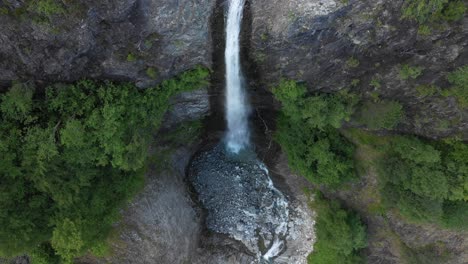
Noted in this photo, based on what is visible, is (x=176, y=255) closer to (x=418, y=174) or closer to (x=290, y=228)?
(x=290, y=228)

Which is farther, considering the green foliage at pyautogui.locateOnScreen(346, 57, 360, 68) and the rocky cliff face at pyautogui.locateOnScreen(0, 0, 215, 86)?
the green foliage at pyautogui.locateOnScreen(346, 57, 360, 68)

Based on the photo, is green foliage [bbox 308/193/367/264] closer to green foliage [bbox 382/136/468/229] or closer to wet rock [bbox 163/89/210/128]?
green foliage [bbox 382/136/468/229]

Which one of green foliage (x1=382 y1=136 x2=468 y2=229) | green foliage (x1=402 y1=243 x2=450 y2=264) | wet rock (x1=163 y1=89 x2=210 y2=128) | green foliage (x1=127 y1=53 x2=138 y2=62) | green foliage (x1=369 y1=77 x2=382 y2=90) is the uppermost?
green foliage (x1=127 y1=53 x2=138 y2=62)

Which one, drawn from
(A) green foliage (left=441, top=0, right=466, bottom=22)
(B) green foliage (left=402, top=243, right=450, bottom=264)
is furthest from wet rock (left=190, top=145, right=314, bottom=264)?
(A) green foliage (left=441, top=0, right=466, bottom=22)

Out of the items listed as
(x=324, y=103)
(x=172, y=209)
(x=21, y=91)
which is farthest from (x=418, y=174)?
(x=21, y=91)

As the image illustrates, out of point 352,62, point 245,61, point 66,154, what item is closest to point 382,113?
point 352,62

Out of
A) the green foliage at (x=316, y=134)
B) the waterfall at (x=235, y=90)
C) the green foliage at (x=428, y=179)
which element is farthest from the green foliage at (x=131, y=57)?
the green foliage at (x=428, y=179)

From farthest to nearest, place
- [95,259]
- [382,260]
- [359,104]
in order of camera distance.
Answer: [382,260]
[95,259]
[359,104]
